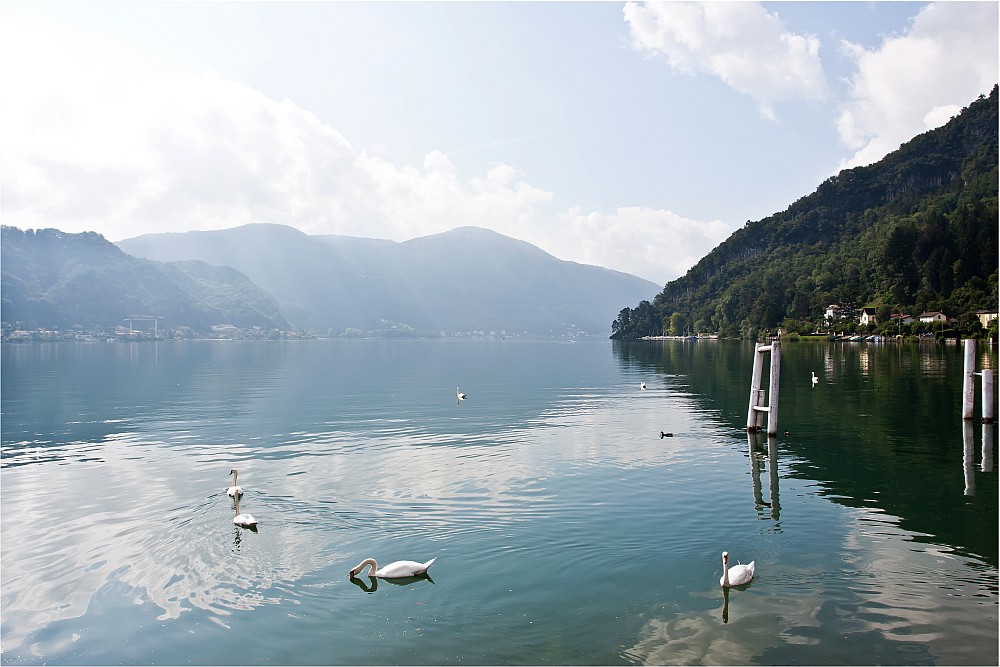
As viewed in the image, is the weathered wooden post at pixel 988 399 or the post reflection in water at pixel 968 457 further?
the weathered wooden post at pixel 988 399

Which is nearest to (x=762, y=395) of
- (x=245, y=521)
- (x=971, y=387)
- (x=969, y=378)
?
(x=969, y=378)

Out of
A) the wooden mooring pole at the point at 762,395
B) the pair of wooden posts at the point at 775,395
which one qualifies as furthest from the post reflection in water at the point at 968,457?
the wooden mooring pole at the point at 762,395

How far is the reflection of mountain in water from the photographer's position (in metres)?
19.8

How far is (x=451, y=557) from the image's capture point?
16.9 meters

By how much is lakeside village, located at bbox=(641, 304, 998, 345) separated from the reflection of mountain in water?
6763cm

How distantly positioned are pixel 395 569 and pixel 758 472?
16.2 metres

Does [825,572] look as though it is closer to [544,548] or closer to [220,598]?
[544,548]

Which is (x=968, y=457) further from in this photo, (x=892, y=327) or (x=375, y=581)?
(x=892, y=327)

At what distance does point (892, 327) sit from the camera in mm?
151000

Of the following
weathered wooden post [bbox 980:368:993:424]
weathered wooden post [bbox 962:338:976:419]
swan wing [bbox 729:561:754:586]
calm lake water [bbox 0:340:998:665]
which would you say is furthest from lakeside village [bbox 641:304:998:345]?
swan wing [bbox 729:561:754:586]

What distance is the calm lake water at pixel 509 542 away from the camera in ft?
41.4

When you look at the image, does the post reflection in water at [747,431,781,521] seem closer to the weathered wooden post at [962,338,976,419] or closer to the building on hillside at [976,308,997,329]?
the weathered wooden post at [962,338,976,419]

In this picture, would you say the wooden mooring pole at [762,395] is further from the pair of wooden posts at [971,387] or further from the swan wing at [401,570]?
the swan wing at [401,570]

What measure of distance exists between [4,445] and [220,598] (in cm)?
2823
